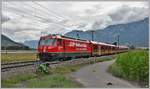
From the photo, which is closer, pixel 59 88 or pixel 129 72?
pixel 59 88

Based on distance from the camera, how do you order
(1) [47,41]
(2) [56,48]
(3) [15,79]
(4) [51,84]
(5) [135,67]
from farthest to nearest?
(1) [47,41] → (2) [56,48] → (5) [135,67] → (3) [15,79] → (4) [51,84]

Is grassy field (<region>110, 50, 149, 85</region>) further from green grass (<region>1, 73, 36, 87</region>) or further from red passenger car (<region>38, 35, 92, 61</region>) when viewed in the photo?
red passenger car (<region>38, 35, 92, 61</region>)

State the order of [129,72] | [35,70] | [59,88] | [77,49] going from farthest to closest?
[77,49] < [129,72] < [35,70] < [59,88]

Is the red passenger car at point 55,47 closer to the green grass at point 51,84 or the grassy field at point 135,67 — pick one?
the grassy field at point 135,67

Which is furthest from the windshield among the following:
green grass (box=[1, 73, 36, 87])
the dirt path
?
green grass (box=[1, 73, 36, 87])

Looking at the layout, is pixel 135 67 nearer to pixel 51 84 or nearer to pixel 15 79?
pixel 51 84

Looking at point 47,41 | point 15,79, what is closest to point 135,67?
point 15,79

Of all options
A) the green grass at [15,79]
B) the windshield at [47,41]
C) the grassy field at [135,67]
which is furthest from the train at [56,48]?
the green grass at [15,79]

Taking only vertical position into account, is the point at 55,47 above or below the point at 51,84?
above

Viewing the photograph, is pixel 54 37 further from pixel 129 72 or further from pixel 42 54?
pixel 129 72

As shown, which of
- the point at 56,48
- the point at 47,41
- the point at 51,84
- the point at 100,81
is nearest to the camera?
the point at 51,84

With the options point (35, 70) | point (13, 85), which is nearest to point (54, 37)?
point (35, 70)

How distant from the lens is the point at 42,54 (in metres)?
26.0

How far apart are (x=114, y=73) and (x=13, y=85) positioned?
850 cm
